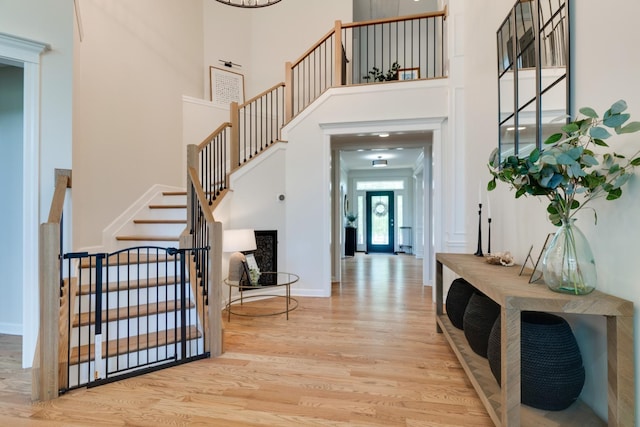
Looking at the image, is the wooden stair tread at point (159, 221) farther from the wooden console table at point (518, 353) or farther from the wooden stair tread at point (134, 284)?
the wooden console table at point (518, 353)

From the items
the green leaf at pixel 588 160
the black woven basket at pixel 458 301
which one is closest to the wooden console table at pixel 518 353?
the green leaf at pixel 588 160

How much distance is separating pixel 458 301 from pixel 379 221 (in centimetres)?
857

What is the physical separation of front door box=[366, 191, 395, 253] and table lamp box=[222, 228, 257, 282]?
7665 mm

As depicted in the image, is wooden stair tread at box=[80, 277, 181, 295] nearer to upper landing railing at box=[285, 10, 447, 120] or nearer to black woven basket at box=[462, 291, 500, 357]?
black woven basket at box=[462, 291, 500, 357]

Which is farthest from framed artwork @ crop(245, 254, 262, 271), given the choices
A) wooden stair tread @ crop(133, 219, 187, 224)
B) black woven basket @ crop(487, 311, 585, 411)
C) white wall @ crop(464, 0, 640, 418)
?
black woven basket @ crop(487, 311, 585, 411)

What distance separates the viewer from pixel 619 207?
1.42m

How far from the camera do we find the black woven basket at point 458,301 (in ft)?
8.48

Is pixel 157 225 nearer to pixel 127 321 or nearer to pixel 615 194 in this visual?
pixel 127 321

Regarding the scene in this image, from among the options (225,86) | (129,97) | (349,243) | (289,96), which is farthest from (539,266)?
(349,243)

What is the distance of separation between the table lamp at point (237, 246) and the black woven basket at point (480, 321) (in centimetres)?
250

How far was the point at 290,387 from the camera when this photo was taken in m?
2.16

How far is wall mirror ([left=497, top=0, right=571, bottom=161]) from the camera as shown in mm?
1855

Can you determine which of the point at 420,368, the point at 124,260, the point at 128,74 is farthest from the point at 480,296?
the point at 128,74

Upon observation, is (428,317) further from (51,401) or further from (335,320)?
(51,401)
